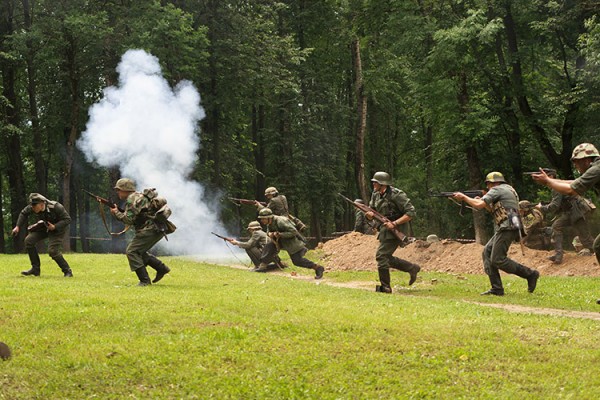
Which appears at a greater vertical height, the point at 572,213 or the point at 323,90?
the point at 323,90

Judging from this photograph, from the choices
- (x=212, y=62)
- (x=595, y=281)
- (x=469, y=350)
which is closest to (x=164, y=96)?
(x=212, y=62)

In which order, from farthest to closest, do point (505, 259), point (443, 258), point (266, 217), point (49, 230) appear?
point (443, 258) → point (266, 217) → point (49, 230) → point (505, 259)

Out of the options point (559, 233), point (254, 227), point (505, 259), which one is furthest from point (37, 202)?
point (559, 233)

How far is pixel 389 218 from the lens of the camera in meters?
15.2

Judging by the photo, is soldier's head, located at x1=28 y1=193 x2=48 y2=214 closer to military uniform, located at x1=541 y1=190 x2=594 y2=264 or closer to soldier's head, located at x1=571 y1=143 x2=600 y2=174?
soldier's head, located at x1=571 y1=143 x2=600 y2=174

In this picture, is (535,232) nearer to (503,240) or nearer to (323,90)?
(503,240)

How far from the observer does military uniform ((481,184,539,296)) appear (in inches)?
541

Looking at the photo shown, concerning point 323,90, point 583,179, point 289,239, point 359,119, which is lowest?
point 289,239

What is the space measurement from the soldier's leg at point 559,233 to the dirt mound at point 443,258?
0.16 meters

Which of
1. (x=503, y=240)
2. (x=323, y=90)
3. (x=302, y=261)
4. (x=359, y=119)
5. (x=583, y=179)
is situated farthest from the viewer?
(x=323, y=90)

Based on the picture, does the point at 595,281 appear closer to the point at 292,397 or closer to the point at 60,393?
the point at 292,397

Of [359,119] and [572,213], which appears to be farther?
[359,119]

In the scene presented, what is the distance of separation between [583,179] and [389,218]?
20.1 ft

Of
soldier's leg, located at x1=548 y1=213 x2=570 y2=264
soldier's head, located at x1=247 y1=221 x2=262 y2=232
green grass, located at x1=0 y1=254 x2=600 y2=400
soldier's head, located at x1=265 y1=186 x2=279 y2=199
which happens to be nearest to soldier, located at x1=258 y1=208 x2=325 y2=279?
soldier's head, located at x1=247 y1=221 x2=262 y2=232
